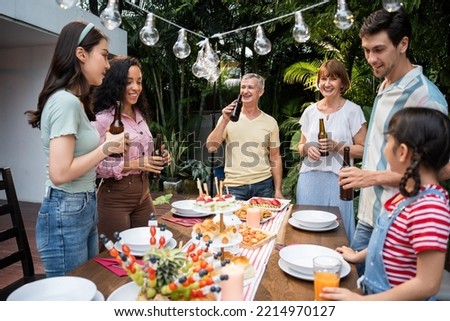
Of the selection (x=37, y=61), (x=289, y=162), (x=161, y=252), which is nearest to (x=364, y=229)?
(x=161, y=252)

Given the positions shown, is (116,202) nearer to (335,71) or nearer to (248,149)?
(248,149)

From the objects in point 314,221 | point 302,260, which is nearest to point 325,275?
point 302,260

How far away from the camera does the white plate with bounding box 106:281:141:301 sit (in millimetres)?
1241

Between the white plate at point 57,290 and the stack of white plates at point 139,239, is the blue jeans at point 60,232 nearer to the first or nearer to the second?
the stack of white plates at point 139,239

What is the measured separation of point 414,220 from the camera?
1.17 meters

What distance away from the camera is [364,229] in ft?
6.82

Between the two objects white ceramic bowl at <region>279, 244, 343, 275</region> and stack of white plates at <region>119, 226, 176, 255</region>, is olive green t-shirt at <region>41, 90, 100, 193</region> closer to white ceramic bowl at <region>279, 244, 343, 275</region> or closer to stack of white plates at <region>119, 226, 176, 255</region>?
stack of white plates at <region>119, 226, 176, 255</region>

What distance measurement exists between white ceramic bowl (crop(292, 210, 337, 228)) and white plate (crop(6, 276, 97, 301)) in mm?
1200

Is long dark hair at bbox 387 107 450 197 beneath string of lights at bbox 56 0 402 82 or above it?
beneath

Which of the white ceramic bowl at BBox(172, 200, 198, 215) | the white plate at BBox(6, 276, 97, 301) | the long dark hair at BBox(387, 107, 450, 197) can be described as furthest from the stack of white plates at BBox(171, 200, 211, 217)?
the long dark hair at BBox(387, 107, 450, 197)

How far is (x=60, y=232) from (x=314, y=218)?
1.37 meters

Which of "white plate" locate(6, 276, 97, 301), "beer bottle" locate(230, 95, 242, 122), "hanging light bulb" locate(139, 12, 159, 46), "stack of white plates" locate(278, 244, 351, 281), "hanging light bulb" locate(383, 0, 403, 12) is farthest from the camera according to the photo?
"beer bottle" locate(230, 95, 242, 122)

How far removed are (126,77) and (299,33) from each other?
121 centimetres
